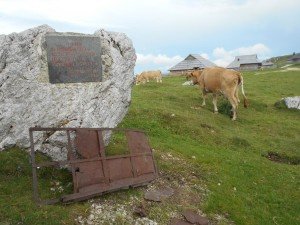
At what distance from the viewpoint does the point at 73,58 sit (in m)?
11.6

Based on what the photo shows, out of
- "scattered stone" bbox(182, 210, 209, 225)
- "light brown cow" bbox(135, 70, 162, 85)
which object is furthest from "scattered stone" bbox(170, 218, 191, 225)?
"light brown cow" bbox(135, 70, 162, 85)

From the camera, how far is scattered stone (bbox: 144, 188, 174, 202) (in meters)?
11.0

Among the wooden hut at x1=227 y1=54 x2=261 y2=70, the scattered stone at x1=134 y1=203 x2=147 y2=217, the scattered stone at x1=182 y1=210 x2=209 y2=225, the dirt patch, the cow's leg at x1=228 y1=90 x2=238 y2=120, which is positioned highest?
the wooden hut at x1=227 y1=54 x2=261 y2=70

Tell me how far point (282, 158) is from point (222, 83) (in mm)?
6882

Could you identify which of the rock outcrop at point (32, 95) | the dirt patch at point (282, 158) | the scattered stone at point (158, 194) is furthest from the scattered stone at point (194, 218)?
the dirt patch at point (282, 158)

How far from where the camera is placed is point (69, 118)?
11578 mm

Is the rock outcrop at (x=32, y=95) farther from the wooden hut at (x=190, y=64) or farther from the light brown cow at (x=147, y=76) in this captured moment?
the wooden hut at (x=190, y=64)

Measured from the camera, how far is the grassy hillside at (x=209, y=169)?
10.2 metres

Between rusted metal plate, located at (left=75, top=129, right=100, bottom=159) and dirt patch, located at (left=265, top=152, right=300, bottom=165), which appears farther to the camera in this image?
dirt patch, located at (left=265, top=152, right=300, bottom=165)

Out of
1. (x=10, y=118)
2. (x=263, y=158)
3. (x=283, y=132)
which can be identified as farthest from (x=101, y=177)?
(x=283, y=132)

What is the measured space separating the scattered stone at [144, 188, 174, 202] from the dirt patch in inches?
312

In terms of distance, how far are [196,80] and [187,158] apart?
45.2 ft

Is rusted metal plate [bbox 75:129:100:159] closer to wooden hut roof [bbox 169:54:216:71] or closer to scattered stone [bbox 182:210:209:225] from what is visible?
scattered stone [bbox 182:210:209:225]

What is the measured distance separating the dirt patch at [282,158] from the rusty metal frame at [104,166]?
790 cm
